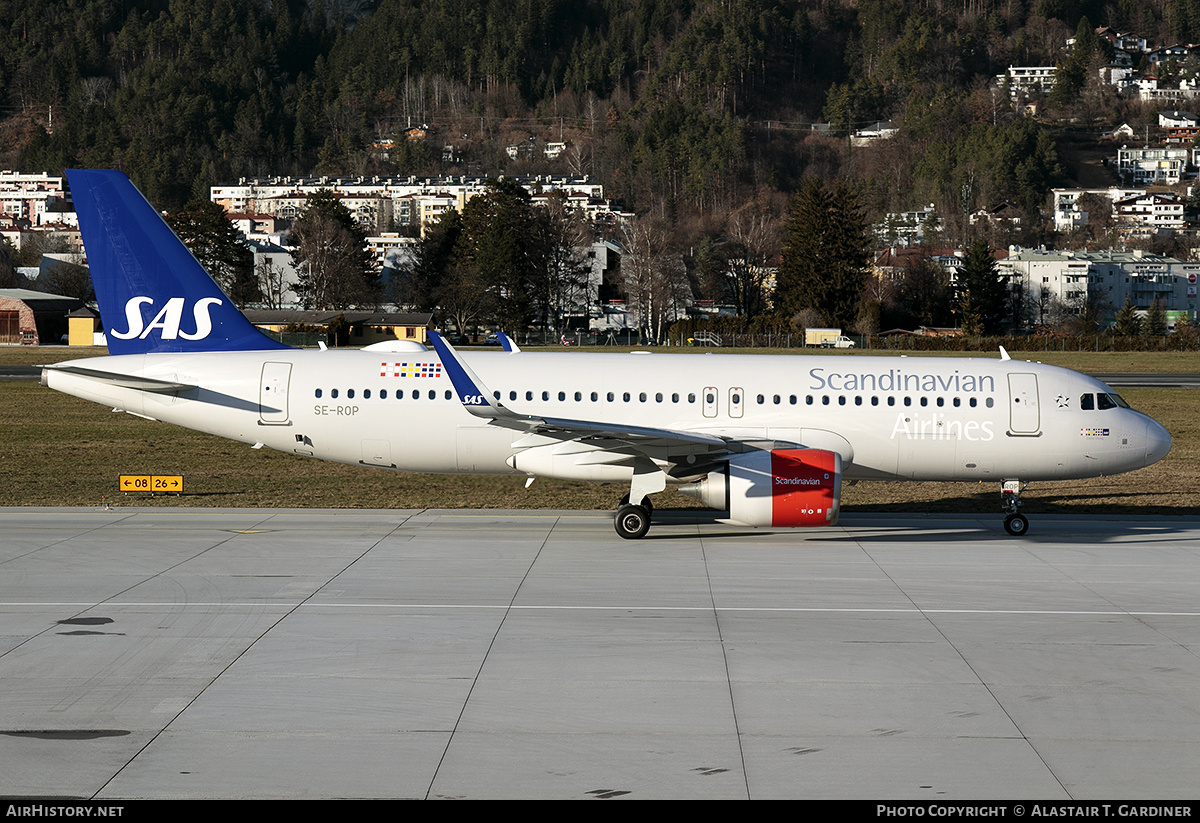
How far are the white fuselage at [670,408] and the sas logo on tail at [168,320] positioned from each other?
463 mm

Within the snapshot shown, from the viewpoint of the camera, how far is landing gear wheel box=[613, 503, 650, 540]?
22.4 m

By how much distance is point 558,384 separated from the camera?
77.7ft

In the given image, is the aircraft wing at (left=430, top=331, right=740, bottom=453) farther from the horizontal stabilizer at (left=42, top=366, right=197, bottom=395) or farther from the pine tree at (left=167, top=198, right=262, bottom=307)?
the pine tree at (left=167, top=198, right=262, bottom=307)

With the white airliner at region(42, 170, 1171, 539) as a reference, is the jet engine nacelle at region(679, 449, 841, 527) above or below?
below

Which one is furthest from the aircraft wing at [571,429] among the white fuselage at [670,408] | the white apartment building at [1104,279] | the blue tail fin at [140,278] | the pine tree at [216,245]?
the white apartment building at [1104,279]

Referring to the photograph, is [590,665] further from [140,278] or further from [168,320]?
[140,278]

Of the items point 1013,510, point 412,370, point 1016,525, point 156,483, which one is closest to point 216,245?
point 156,483

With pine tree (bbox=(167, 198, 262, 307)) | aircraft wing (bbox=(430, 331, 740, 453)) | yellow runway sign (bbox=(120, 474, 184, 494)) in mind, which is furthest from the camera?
pine tree (bbox=(167, 198, 262, 307))

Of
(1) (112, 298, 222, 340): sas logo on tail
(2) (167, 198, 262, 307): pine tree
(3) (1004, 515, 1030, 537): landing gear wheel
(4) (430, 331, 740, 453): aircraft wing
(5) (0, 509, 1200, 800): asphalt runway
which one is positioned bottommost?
(3) (1004, 515, 1030, 537): landing gear wheel

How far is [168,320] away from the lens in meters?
24.1

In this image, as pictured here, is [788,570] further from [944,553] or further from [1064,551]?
[1064,551]

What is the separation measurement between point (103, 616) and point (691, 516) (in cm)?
1277

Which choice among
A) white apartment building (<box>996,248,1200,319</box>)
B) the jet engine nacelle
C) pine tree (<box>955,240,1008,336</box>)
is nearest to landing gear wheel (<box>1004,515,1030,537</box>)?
the jet engine nacelle

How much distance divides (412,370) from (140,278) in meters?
5.82
